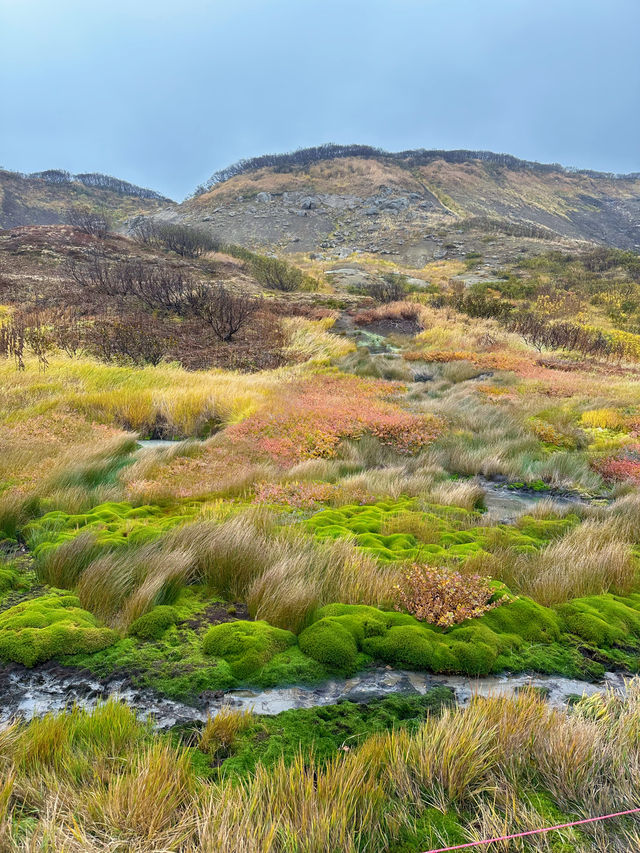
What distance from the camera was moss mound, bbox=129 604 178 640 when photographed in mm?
2918

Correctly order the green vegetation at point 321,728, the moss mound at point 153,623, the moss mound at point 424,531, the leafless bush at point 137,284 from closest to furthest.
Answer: the green vegetation at point 321,728 < the moss mound at point 153,623 < the moss mound at point 424,531 < the leafless bush at point 137,284

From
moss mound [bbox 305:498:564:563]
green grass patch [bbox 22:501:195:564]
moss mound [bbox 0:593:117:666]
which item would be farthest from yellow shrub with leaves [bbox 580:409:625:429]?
moss mound [bbox 0:593:117:666]

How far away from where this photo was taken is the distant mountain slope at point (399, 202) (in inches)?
2402

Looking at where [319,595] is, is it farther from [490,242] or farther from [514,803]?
[490,242]

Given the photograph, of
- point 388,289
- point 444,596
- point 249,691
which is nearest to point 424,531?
point 444,596

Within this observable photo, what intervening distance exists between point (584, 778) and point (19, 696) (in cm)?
272

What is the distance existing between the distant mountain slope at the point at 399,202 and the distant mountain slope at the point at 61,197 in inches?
715

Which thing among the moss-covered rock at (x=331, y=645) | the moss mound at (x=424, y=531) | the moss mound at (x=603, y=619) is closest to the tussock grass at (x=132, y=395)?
the moss mound at (x=424, y=531)

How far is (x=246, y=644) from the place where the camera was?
2.73 meters

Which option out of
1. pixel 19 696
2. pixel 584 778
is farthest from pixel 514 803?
pixel 19 696

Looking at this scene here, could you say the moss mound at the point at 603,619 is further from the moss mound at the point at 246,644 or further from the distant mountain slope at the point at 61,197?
the distant mountain slope at the point at 61,197

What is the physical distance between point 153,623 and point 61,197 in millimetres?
104067

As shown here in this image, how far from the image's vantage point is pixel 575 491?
7.29 metres

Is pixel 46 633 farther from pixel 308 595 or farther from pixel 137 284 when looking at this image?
pixel 137 284
